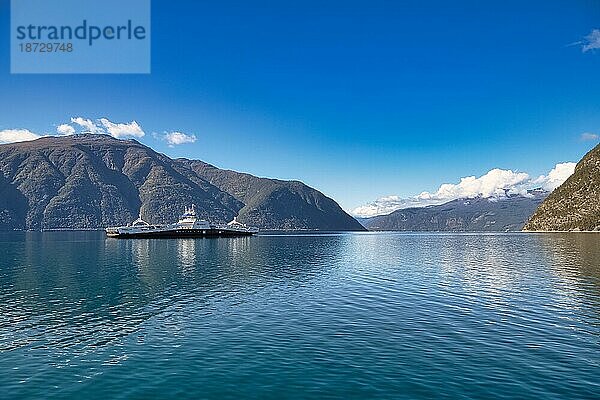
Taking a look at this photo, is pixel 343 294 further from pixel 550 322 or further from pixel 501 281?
pixel 501 281

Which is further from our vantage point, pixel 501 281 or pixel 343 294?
pixel 501 281

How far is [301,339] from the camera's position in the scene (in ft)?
118

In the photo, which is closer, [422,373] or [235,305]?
[422,373]

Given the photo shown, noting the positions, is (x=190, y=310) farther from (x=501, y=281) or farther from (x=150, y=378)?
(x=501, y=281)

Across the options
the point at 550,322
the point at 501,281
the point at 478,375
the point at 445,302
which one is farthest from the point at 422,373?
the point at 501,281

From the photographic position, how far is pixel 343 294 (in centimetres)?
5881

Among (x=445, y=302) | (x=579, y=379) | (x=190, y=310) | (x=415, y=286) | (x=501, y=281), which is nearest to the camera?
(x=579, y=379)

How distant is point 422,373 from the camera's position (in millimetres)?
27453

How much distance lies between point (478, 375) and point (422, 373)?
3612 mm

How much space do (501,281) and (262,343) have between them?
52.2 meters

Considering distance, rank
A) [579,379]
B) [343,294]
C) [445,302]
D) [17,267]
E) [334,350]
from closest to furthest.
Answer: [579,379] < [334,350] < [445,302] < [343,294] < [17,267]

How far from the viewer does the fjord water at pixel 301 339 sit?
25.5 metres

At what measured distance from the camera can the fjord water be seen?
25547mm

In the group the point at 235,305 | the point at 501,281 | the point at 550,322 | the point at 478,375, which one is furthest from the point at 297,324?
the point at 501,281
